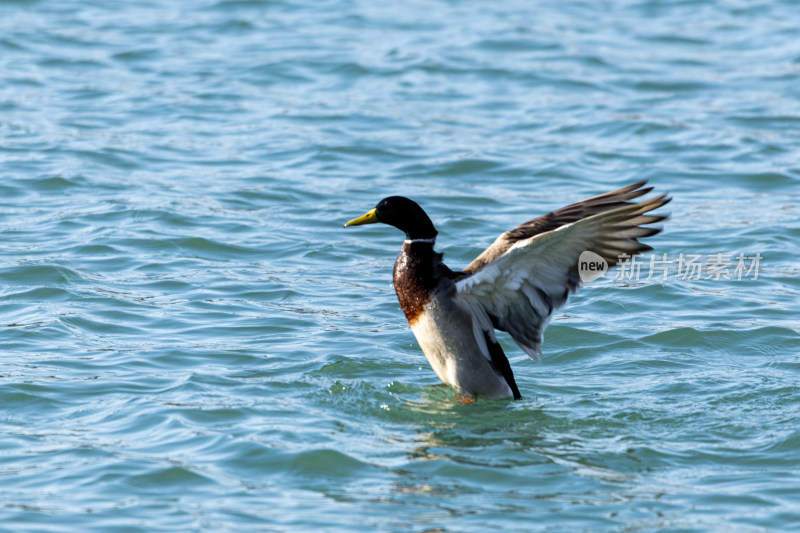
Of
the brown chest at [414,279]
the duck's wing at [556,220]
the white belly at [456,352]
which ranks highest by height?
the duck's wing at [556,220]

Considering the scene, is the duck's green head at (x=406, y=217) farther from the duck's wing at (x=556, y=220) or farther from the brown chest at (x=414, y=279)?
the duck's wing at (x=556, y=220)

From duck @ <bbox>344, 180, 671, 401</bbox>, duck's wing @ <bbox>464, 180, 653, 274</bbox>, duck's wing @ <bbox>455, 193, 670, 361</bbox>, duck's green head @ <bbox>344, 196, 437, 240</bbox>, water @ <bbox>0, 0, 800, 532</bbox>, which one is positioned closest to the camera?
water @ <bbox>0, 0, 800, 532</bbox>

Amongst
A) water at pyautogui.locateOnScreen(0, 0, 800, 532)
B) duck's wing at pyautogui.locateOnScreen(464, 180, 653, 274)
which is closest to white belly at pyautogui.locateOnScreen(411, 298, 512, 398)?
water at pyautogui.locateOnScreen(0, 0, 800, 532)

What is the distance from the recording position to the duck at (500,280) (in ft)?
21.6

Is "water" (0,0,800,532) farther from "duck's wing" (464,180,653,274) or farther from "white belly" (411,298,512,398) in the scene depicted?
"duck's wing" (464,180,653,274)

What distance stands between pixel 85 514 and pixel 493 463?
2.08m

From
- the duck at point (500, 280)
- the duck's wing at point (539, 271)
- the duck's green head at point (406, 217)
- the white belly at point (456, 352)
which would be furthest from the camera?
the duck's green head at point (406, 217)

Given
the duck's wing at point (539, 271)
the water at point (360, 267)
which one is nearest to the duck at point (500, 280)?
the duck's wing at point (539, 271)

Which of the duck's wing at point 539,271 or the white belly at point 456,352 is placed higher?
the duck's wing at point 539,271

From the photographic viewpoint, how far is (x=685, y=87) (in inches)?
618

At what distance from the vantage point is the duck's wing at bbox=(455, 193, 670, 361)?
648 centimetres

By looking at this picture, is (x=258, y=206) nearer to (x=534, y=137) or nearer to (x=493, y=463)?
(x=534, y=137)

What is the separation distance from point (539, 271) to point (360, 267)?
3.41 metres

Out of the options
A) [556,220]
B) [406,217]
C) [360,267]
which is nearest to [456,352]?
[406,217]
